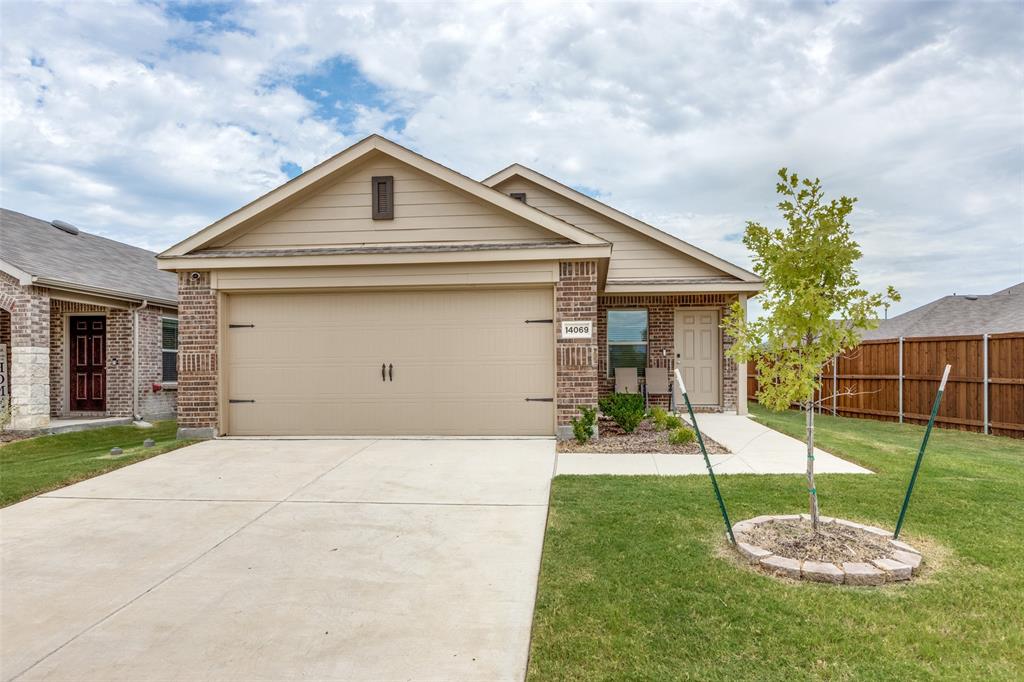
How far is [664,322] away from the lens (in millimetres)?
12539

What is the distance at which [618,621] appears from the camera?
2871 millimetres

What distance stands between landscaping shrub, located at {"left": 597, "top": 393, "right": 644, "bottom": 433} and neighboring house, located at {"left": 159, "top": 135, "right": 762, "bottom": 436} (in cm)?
87

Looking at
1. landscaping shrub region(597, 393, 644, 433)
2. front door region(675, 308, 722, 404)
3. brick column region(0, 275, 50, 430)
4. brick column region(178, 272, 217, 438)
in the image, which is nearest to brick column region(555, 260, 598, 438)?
landscaping shrub region(597, 393, 644, 433)

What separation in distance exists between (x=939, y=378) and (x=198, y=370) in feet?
46.2

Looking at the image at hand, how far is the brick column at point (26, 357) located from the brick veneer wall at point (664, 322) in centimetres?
1152

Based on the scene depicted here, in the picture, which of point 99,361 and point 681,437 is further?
point 99,361

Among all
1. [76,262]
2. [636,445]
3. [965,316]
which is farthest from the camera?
[965,316]

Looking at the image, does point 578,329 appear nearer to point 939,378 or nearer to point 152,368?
point 939,378

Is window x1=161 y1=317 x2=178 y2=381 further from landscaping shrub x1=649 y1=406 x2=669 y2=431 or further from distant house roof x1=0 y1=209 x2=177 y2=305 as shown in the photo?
landscaping shrub x1=649 y1=406 x2=669 y2=431

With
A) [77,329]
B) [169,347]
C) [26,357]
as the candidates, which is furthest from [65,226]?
[26,357]

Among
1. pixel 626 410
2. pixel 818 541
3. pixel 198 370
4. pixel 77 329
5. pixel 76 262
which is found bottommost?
pixel 818 541

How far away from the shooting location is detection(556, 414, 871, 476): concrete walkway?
6367mm

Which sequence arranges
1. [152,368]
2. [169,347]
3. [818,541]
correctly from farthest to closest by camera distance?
[169,347] → [152,368] → [818,541]

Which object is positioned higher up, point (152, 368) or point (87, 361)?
point (87, 361)
